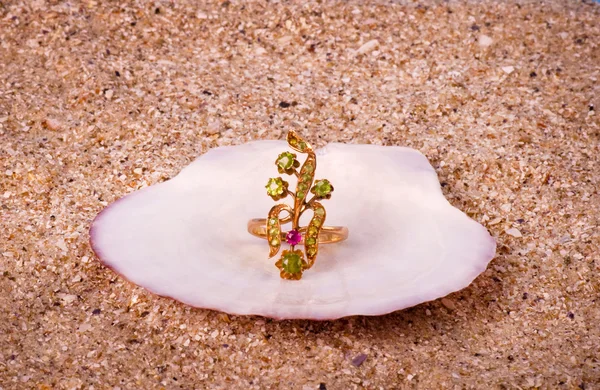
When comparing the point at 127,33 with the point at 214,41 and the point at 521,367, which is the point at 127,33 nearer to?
the point at 214,41

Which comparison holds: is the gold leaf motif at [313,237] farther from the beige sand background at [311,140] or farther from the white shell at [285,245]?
the beige sand background at [311,140]

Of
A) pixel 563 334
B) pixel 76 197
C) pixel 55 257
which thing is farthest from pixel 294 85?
pixel 563 334

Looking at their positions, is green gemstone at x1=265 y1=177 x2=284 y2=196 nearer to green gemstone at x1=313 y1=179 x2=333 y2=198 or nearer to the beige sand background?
green gemstone at x1=313 y1=179 x2=333 y2=198

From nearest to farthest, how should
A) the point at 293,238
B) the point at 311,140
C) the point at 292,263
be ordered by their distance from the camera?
the point at 292,263 → the point at 293,238 → the point at 311,140

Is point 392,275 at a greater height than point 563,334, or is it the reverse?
point 392,275

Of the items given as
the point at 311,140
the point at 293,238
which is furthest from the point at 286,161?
the point at 311,140

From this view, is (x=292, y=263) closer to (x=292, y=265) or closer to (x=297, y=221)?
(x=292, y=265)
